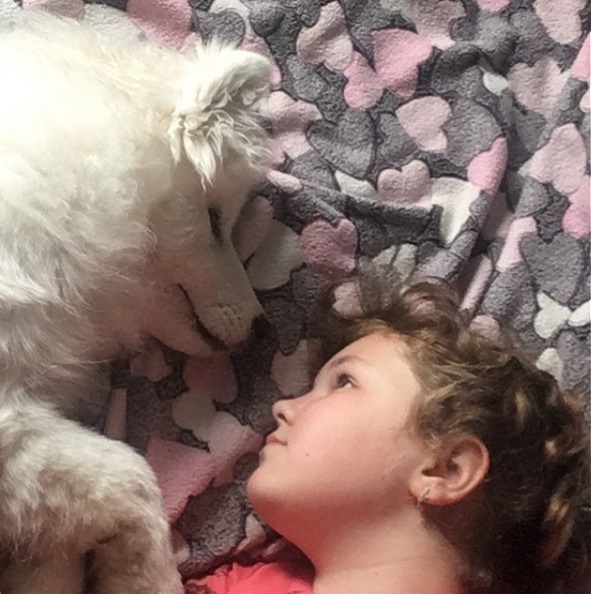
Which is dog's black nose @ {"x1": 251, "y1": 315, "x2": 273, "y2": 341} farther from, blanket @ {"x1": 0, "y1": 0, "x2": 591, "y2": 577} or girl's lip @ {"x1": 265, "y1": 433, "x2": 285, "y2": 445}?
girl's lip @ {"x1": 265, "y1": 433, "x2": 285, "y2": 445}

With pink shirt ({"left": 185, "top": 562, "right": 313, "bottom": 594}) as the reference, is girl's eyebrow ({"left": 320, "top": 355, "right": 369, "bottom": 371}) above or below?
above

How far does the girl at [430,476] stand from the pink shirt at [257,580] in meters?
0.05

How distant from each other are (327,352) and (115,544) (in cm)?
50

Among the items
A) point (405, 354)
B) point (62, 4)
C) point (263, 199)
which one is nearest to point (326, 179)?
point (263, 199)

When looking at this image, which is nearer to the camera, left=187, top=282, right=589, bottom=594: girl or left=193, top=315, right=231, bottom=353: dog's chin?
left=187, top=282, right=589, bottom=594: girl

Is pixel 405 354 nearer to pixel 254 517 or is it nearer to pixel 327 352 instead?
pixel 327 352

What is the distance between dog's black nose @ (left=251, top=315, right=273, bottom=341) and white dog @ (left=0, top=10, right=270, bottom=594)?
8cm

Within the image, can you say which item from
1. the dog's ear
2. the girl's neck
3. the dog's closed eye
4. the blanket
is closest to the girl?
the girl's neck

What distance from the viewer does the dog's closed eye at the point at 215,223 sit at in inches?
68.3

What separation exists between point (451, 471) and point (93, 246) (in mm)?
616

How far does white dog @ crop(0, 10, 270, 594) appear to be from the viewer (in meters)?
1.51

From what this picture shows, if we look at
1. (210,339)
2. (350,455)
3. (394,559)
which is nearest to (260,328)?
(210,339)

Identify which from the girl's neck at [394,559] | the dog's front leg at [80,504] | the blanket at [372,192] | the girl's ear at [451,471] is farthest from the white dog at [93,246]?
the girl's ear at [451,471]

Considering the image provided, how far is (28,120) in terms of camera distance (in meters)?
1.56
